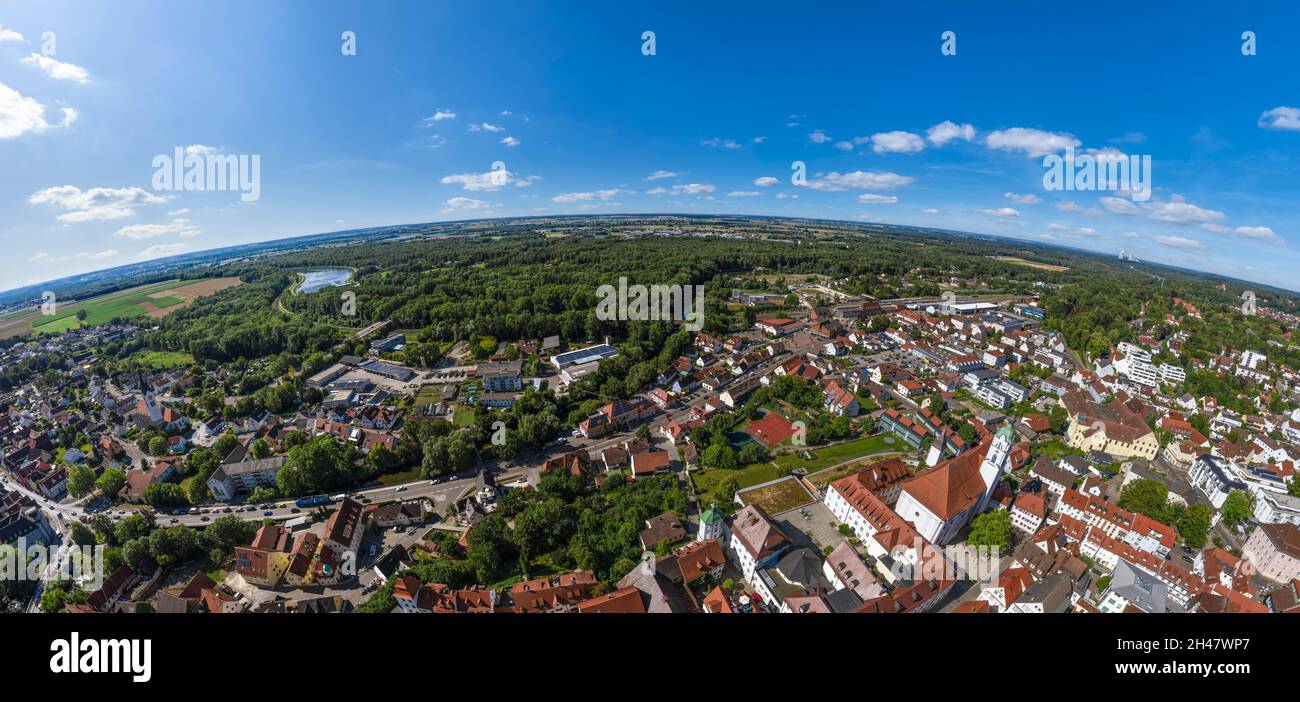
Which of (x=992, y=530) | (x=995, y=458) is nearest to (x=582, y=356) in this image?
(x=995, y=458)

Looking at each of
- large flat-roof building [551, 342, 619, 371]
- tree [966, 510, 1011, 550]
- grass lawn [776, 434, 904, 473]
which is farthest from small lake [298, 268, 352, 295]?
tree [966, 510, 1011, 550]

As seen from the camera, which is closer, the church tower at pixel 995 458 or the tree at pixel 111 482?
the church tower at pixel 995 458

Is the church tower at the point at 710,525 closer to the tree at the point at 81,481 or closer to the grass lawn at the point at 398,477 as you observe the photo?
the grass lawn at the point at 398,477

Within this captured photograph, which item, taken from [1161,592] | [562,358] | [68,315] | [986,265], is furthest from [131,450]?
[986,265]

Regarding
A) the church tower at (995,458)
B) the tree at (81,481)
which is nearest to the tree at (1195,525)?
the church tower at (995,458)
